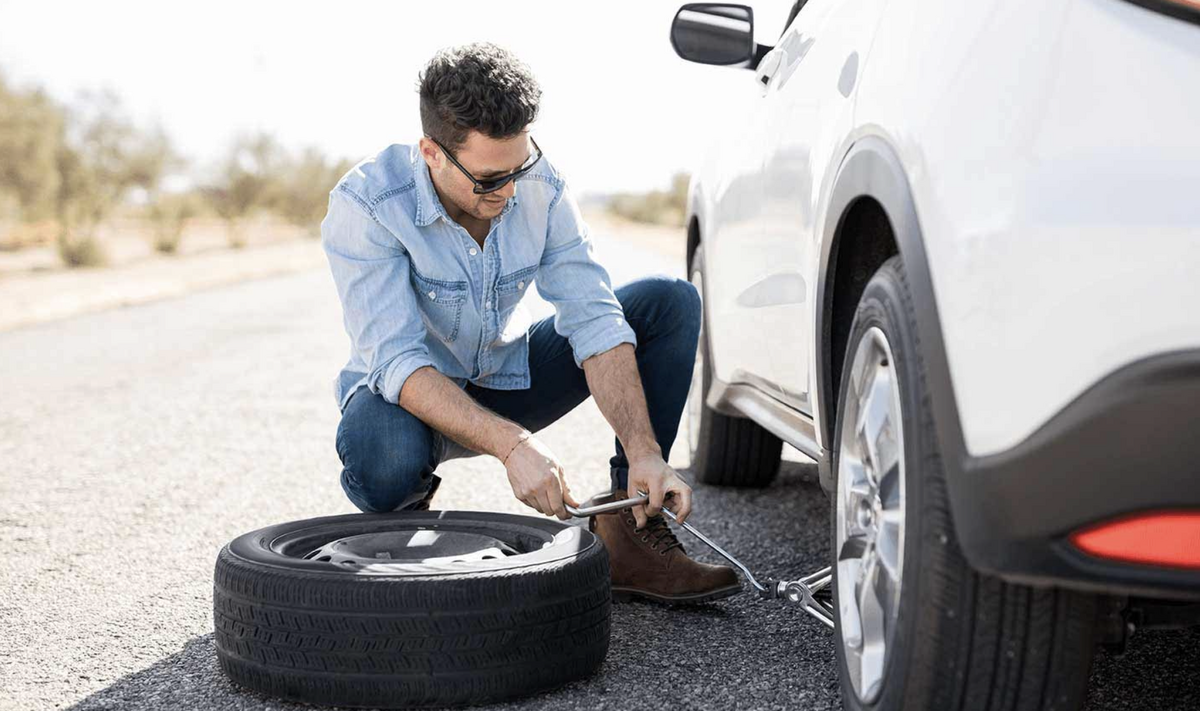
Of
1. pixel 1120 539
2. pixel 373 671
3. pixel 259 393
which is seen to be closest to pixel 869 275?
pixel 1120 539

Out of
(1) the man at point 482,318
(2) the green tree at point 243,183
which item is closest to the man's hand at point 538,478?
(1) the man at point 482,318

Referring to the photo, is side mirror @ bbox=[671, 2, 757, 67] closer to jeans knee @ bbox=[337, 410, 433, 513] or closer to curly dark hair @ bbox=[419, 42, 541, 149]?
curly dark hair @ bbox=[419, 42, 541, 149]

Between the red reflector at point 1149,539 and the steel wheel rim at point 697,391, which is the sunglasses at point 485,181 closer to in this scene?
the steel wheel rim at point 697,391

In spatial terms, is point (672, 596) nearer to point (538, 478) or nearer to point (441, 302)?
point (538, 478)

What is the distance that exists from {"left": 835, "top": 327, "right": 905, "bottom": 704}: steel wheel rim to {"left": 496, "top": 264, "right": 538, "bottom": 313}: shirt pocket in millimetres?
1373

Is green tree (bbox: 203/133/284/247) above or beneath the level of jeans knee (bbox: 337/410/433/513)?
beneath

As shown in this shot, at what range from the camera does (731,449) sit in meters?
4.89

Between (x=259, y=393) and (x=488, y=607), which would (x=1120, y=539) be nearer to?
(x=488, y=607)

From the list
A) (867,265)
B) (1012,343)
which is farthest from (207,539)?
(1012,343)

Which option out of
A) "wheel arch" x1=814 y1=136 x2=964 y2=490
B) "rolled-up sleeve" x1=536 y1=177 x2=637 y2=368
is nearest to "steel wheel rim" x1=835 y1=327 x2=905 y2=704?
"wheel arch" x1=814 y1=136 x2=964 y2=490

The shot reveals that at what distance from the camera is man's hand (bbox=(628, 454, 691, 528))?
3045 mm

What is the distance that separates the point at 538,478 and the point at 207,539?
177 cm

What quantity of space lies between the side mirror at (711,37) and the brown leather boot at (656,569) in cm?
137

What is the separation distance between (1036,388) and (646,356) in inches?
86.3
